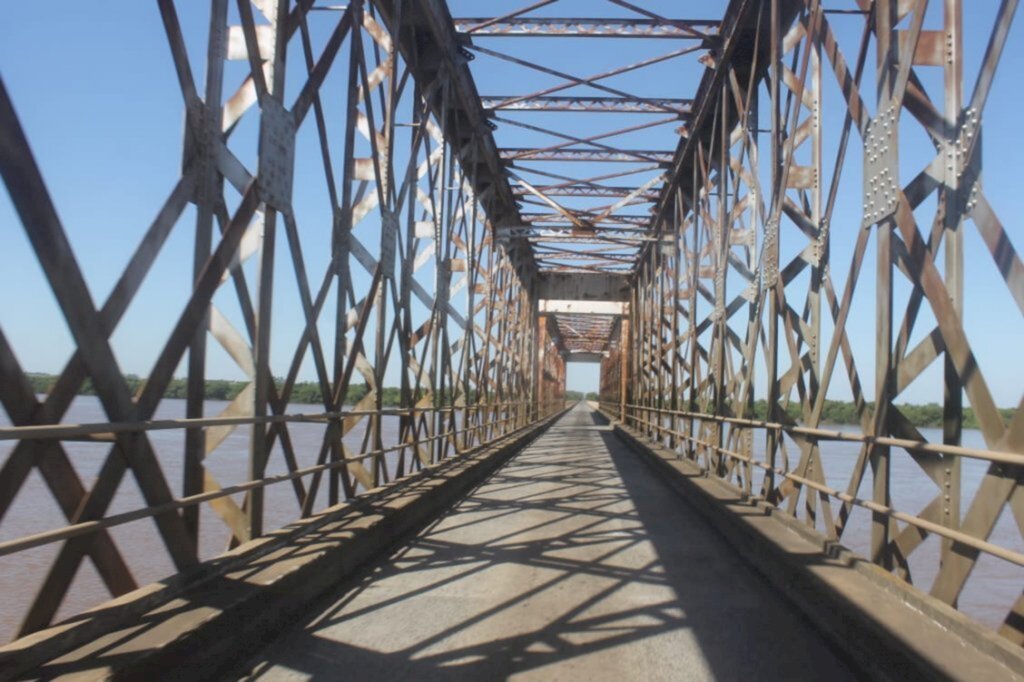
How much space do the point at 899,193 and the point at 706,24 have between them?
8.17 meters

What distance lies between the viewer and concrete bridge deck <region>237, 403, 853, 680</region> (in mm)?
4586

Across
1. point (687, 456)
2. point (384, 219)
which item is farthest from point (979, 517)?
point (687, 456)

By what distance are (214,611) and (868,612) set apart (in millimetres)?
3402

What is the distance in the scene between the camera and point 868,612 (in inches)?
186

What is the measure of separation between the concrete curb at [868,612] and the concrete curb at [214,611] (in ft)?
10.5

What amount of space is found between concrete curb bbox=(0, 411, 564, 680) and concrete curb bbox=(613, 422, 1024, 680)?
319 cm

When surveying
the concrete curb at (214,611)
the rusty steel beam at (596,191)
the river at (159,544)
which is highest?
the rusty steel beam at (596,191)

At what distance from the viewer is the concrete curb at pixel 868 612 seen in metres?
3.95

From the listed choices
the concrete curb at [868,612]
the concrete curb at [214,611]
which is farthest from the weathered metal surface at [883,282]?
the concrete curb at [214,611]

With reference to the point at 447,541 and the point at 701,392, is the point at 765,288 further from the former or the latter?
the point at 701,392

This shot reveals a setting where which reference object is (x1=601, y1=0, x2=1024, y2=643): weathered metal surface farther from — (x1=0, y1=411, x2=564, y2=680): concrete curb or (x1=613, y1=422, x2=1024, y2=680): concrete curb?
(x1=0, y1=411, x2=564, y2=680): concrete curb

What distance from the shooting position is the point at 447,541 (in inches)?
330

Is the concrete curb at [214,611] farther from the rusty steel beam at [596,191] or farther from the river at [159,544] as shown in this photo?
the rusty steel beam at [596,191]

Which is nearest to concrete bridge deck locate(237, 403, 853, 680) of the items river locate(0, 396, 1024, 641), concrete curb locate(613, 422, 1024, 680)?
concrete curb locate(613, 422, 1024, 680)
